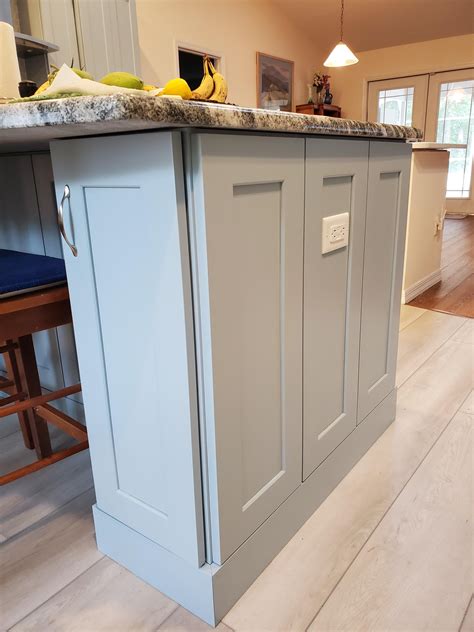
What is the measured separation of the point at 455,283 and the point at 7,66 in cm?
334

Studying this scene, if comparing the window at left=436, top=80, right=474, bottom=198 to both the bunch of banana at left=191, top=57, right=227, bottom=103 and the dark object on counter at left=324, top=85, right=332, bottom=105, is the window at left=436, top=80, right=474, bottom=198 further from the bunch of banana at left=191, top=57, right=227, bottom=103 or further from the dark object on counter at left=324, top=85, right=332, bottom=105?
the bunch of banana at left=191, top=57, right=227, bottom=103

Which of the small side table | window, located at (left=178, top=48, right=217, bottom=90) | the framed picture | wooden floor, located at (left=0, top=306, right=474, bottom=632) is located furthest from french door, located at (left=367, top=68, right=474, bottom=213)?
wooden floor, located at (left=0, top=306, right=474, bottom=632)

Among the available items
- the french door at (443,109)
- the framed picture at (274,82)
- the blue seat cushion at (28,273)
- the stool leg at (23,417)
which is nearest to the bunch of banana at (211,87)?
the blue seat cushion at (28,273)

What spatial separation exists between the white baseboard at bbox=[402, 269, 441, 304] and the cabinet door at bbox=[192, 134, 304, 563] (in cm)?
229

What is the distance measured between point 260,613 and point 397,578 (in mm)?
327

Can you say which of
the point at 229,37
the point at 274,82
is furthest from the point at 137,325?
the point at 274,82

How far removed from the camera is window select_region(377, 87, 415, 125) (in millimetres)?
7578

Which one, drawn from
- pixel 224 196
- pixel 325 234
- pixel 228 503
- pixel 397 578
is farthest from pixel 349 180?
pixel 397 578

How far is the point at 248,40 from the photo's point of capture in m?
5.79

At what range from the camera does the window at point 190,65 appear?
4961mm

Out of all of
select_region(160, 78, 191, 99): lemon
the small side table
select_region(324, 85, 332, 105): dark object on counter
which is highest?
select_region(324, 85, 332, 105): dark object on counter

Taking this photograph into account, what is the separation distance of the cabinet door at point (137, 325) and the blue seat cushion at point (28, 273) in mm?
166

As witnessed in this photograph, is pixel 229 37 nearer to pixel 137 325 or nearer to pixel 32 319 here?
pixel 32 319

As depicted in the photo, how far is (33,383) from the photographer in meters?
1.46
